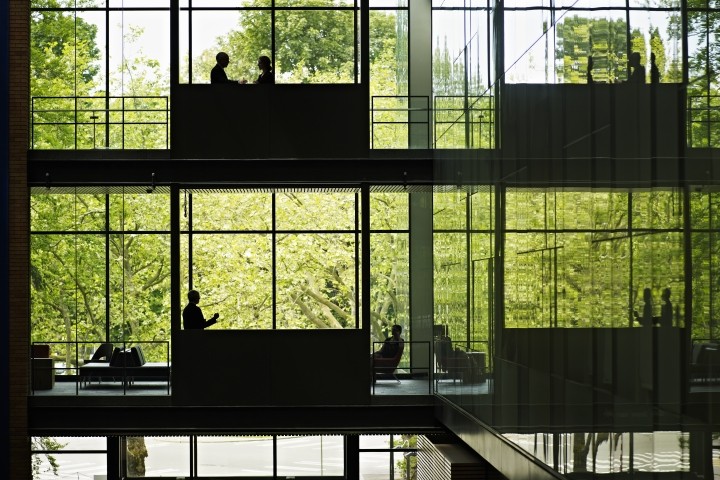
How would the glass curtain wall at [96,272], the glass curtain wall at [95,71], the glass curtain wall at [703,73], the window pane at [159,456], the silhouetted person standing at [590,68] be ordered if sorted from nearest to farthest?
1. the glass curtain wall at [703,73]
2. the silhouetted person standing at [590,68]
3. the window pane at [159,456]
4. the glass curtain wall at [96,272]
5. the glass curtain wall at [95,71]

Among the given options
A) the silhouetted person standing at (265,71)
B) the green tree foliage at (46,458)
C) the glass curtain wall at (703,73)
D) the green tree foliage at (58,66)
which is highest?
the green tree foliage at (58,66)

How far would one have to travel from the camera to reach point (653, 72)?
6.82 metres

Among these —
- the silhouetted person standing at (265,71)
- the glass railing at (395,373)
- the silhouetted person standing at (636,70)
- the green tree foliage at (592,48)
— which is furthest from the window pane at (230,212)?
the silhouetted person standing at (636,70)

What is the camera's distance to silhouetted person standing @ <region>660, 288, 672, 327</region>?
6.64m

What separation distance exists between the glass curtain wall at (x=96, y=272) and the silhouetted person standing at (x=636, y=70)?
25.5 m

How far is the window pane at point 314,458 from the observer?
21.7 m

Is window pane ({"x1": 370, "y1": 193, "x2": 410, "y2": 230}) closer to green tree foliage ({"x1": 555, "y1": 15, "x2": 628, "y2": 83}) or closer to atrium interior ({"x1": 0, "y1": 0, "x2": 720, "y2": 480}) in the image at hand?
atrium interior ({"x1": 0, "y1": 0, "x2": 720, "y2": 480})

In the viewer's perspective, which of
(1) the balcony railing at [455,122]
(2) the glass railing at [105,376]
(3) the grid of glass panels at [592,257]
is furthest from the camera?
(2) the glass railing at [105,376]

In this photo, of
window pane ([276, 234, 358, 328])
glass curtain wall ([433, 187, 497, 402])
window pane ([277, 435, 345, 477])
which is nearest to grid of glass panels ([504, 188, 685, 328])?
glass curtain wall ([433, 187, 497, 402])

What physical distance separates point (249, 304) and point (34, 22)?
1136cm

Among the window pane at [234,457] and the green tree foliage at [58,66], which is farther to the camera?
the green tree foliage at [58,66]

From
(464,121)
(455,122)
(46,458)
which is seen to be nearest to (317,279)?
(46,458)

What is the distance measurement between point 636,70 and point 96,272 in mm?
27822

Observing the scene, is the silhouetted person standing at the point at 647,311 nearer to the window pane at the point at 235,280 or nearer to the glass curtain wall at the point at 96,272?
the glass curtain wall at the point at 96,272
